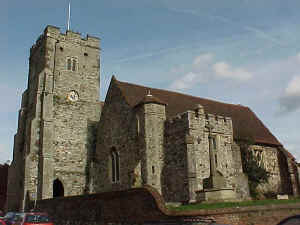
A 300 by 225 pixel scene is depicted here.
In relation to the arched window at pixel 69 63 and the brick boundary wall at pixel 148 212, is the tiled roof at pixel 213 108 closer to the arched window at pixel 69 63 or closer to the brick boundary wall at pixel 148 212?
the arched window at pixel 69 63

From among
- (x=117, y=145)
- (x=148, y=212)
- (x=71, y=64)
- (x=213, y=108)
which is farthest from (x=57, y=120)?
(x=148, y=212)

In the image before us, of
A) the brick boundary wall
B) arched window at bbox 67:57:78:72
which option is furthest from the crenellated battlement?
the brick boundary wall

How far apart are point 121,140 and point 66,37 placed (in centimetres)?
1361

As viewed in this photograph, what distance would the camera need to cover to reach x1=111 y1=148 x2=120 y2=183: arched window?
26403 millimetres

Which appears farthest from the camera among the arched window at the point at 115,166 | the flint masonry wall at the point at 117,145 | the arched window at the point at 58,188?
the arched window at the point at 58,188

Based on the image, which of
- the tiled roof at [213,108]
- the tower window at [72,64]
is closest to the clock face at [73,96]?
the tower window at [72,64]

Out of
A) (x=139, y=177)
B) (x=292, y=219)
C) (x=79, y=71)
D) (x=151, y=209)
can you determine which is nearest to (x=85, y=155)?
(x=79, y=71)

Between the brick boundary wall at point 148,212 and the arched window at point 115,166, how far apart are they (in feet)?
19.4

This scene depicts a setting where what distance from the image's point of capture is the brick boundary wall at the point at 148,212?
13.7 meters

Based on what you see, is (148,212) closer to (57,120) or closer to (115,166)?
(115,166)

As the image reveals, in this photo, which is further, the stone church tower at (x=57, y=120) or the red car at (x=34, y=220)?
the stone church tower at (x=57, y=120)

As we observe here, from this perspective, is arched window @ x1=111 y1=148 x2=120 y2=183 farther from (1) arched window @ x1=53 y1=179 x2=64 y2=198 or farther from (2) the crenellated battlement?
(2) the crenellated battlement

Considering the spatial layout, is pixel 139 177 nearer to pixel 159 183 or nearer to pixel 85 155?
pixel 159 183

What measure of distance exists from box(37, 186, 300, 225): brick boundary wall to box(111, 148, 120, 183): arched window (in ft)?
19.4
